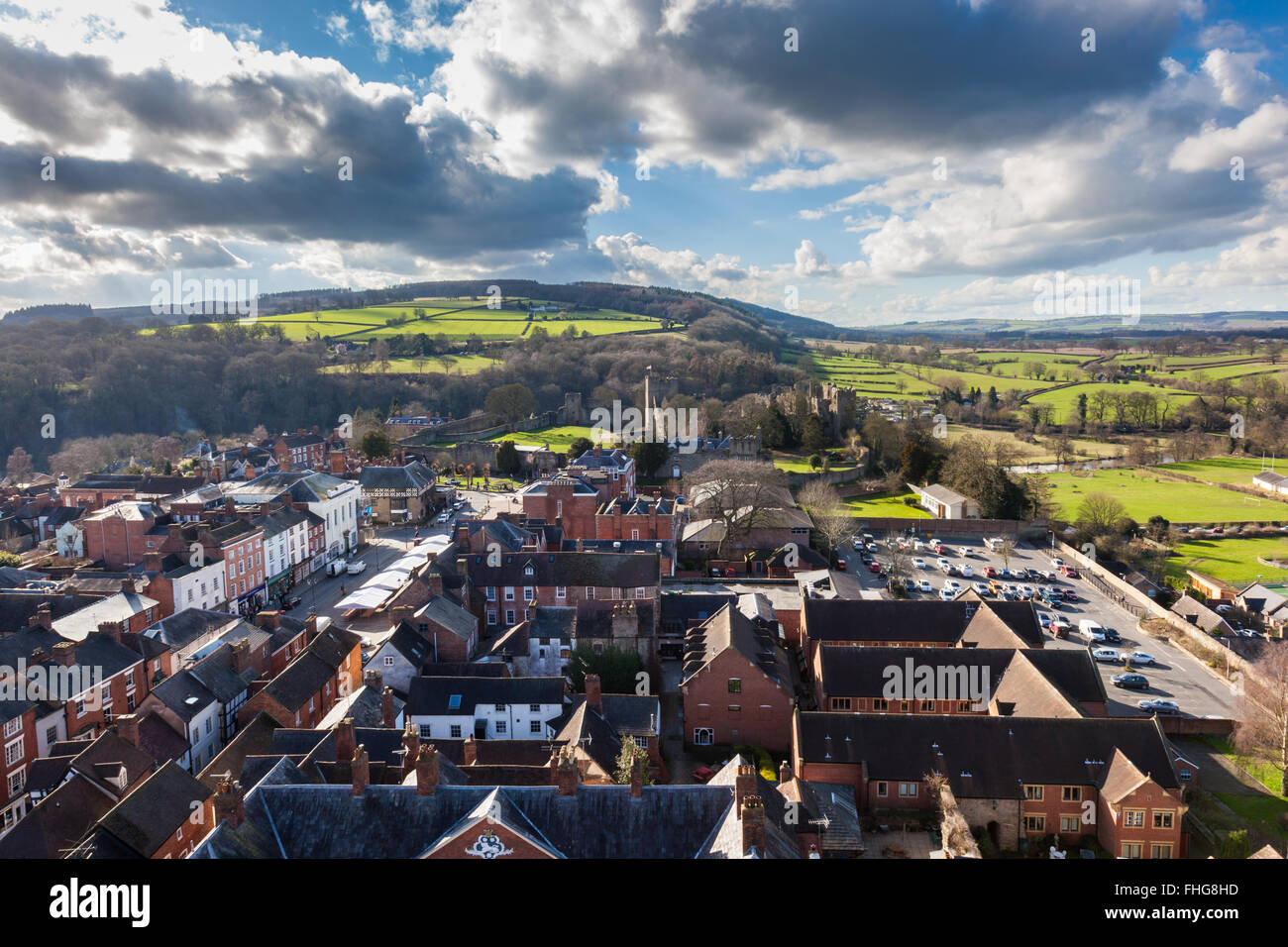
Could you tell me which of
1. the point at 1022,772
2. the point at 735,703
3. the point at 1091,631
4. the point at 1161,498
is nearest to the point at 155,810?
the point at 735,703

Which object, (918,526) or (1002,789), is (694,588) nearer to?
(1002,789)

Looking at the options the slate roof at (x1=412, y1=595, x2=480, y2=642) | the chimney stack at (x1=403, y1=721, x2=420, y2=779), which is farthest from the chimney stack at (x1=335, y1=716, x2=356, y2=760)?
the slate roof at (x1=412, y1=595, x2=480, y2=642)

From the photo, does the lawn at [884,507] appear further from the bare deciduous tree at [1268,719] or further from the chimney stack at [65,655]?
the chimney stack at [65,655]

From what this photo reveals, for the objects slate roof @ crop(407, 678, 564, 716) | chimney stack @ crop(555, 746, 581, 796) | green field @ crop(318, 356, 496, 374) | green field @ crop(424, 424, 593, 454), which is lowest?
slate roof @ crop(407, 678, 564, 716)

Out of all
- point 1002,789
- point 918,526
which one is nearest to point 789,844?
point 1002,789

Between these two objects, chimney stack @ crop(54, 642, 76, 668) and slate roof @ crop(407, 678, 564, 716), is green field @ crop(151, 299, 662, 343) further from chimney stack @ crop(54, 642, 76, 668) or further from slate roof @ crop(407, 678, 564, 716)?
slate roof @ crop(407, 678, 564, 716)

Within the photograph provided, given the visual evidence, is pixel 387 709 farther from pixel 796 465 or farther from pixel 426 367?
pixel 426 367
